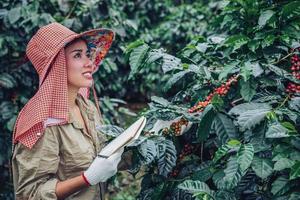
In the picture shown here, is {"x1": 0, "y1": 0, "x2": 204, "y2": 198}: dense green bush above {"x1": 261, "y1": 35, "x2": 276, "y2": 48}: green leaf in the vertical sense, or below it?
below

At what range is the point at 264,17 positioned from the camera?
198cm

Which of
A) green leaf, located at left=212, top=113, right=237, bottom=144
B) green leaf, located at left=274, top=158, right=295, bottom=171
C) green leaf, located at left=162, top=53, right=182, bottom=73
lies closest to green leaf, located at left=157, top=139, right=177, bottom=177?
green leaf, located at left=212, top=113, right=237, bottom=144

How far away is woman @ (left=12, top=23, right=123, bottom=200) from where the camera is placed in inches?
78.2

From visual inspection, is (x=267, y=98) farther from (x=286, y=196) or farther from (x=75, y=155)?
(x=75, y=155)

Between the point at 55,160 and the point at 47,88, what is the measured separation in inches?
12.7

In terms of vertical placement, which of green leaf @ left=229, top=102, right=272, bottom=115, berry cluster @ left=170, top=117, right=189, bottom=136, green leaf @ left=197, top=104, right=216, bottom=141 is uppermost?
green leaf @ left=229, top=102, right=272, bottom=115

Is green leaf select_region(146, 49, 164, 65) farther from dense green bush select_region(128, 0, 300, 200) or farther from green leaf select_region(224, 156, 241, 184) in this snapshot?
green leaf select_region(224, 156, 241, 184)

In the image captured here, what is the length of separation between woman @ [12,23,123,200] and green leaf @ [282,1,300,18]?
0.91m

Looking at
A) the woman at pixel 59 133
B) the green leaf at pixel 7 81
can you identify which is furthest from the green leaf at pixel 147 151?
the green leaf at pixel 7 81

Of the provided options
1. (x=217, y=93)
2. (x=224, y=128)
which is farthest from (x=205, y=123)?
(x=217, y=93)

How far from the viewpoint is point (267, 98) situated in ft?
6.08

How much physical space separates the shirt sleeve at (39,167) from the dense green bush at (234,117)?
37 cm

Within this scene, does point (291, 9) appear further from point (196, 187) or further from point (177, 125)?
point (196, 187)

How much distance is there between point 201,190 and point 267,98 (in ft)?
1.54
